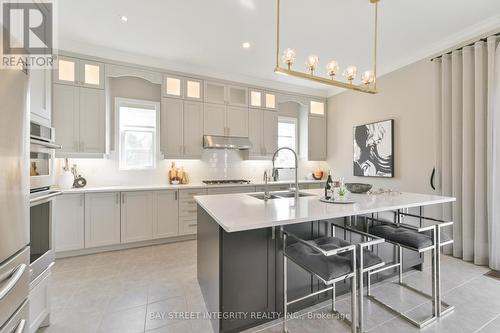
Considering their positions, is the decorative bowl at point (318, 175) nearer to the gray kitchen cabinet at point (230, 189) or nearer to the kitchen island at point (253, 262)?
the gray kitchen cabinet at point (230, 189)

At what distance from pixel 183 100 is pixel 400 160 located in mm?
3895

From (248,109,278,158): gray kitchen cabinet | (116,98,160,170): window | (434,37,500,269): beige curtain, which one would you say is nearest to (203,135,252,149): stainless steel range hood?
(248,109,278,158): gray kitchen cabinet

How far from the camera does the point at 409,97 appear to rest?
11.6 feet

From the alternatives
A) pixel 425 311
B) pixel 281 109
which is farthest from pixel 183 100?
pixel 425 311

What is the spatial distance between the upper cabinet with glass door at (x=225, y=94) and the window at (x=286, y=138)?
3.78 feet

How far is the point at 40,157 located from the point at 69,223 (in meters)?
1.88

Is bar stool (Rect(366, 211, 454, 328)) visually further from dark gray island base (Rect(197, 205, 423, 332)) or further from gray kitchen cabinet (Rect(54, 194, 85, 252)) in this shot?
gray kitchen cabinet (Rect(54, 194, 85, 252))

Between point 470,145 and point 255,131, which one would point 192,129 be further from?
point 470,145

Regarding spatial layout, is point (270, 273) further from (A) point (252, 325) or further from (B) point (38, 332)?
(B) point (38, 332)

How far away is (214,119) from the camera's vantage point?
13.4 feet

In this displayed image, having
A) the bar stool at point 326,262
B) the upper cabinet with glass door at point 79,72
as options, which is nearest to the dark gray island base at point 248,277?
the bar stool at point 326,262

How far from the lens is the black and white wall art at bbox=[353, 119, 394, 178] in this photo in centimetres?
378

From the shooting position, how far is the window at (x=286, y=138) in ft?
16.9

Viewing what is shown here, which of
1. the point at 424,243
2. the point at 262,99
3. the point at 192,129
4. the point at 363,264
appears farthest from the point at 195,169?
the point at 424,243
